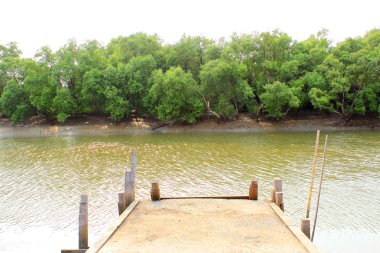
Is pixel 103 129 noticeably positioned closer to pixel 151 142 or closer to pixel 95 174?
pixel 151 142

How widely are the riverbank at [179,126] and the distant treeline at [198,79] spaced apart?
1083 mm

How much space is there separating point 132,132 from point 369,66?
89.1ft

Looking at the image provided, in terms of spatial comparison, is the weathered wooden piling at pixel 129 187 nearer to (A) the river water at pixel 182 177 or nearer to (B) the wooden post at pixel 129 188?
(B) the wooden post at pixel 129 188

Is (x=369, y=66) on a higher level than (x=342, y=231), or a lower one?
higher

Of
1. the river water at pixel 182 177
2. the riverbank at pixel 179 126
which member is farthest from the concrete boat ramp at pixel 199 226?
the riverbank at pixel 179 126

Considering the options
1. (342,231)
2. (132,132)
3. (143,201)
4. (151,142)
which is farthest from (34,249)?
(132,132)

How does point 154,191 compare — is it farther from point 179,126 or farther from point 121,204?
point 179,126

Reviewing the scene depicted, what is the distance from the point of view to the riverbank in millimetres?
43625

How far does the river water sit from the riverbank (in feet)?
16.4

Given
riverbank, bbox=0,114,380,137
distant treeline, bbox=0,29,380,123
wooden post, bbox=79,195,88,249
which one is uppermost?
distant treeline, bbox=0,29,380,123

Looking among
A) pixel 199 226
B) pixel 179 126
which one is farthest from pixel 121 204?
pixel 179 126

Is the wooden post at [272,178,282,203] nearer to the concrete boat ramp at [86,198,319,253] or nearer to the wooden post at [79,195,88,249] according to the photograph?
the concrete boat ramp at [86,198,319,253]

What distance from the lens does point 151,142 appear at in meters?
36.2

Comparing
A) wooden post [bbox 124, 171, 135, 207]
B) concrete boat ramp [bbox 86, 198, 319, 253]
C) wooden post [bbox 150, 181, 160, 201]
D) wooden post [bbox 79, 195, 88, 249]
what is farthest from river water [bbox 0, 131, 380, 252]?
wooden post [bbox 79, 195, 88, 249]
